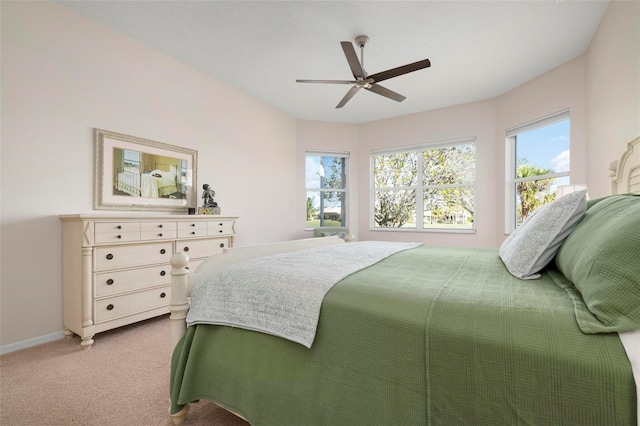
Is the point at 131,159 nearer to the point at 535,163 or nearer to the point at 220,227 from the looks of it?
the point at 220,227

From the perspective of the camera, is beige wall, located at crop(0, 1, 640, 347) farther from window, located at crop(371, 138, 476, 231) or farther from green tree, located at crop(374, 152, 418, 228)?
green tree, located at crop(374, 152, 418, 228)

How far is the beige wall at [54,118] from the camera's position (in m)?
2.10

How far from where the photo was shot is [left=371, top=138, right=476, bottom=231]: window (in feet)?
14.8

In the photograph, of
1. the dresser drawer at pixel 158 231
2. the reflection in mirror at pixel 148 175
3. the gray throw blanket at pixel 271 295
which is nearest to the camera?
the gray throw blanket at pixel 271 295

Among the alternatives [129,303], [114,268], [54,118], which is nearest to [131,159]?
[54,118]

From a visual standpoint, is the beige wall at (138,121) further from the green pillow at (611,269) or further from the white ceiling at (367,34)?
the green pillow at (611,269)

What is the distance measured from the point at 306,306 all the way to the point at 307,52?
113 inches

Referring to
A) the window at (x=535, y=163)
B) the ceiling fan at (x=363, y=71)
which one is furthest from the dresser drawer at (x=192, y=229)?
the window at (x=535, y=163)

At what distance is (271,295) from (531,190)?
4054 millimetres

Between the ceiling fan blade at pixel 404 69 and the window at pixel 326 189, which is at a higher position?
the ceiling fan blade at pixel 404 69

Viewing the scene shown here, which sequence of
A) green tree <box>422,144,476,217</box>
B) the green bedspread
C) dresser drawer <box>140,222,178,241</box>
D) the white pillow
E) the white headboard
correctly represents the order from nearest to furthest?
the green bedspread < the white pillow < the white headboard < dresser drawer <box>140,222,178,241</box> < green tree <box>422,144,476,217</box>

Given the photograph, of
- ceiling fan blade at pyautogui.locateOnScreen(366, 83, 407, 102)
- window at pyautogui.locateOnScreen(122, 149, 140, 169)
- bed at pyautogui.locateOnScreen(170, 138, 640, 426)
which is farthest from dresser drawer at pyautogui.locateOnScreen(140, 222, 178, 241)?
ceiling fan blade at pyautogui.locateOnScreen(366, 83, 407, 102)

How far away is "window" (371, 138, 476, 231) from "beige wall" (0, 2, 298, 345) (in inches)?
129

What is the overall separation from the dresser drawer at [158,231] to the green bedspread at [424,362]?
1.52 meters
